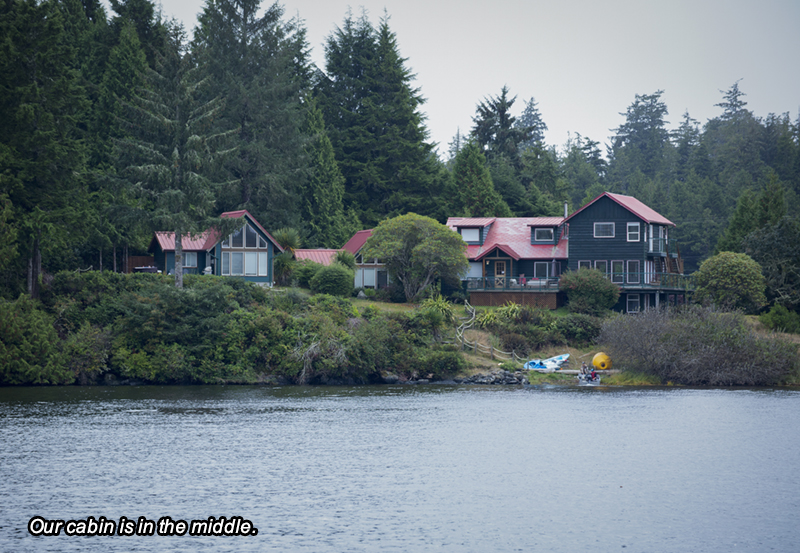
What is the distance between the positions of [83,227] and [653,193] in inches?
3125

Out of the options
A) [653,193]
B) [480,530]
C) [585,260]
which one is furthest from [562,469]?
[653,193]

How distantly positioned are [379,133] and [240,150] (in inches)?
718

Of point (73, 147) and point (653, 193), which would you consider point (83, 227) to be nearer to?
point (73, 147)

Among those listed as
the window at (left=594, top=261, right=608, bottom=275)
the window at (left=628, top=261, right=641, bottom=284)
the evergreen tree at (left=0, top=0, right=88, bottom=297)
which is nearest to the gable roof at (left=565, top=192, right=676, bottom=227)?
the window at (left=628, top=261, right=641, bottom=284)

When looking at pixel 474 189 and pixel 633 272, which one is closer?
pixel 633 272

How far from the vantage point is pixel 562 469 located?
28031 mm

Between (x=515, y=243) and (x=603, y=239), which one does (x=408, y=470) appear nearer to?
(x=603, y=239)

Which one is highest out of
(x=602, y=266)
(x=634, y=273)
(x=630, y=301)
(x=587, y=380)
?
(x=602, y=266)

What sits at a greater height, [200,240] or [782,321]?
[200,240]

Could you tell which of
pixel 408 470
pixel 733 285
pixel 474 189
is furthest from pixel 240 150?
pixel 408 470

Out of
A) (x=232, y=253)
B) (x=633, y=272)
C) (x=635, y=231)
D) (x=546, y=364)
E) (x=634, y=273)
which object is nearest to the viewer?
(x=546, y=364)

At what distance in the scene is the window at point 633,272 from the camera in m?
64.4

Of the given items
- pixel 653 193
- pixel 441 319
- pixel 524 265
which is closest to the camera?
pixel 441 319

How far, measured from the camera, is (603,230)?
6656cm
